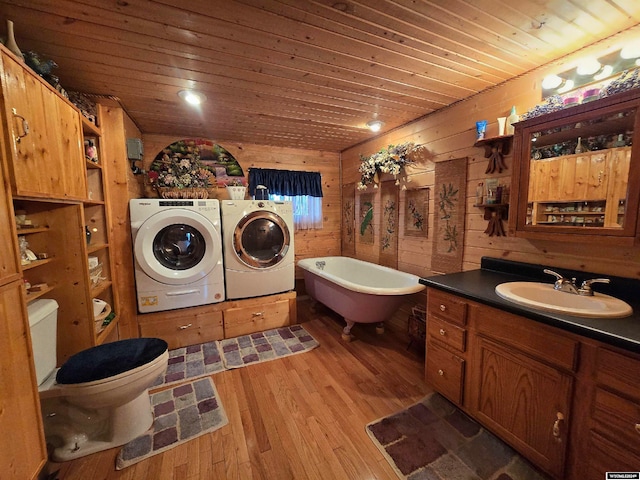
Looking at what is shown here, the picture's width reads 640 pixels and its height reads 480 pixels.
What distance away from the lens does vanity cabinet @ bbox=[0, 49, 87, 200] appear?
3.51ft

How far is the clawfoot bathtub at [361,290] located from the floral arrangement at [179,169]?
166 centimetres

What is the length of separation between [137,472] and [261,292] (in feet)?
5.44

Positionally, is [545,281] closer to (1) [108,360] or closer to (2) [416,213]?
(2) [416,213]

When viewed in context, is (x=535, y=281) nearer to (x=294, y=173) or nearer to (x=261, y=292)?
(x=261, y=292)

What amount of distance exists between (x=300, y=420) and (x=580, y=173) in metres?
2.23

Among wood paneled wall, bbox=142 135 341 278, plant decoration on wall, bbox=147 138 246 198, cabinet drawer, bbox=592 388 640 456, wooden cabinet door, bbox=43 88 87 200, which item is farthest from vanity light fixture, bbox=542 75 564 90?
plant decoration on wall, bbox=147 138 246 198

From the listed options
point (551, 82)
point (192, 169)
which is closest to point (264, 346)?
point (192, 169)

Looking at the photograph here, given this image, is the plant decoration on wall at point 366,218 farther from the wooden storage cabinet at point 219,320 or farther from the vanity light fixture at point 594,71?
the vanity light fixture at point 594,71

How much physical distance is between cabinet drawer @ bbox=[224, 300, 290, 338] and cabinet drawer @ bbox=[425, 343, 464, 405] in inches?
64.0

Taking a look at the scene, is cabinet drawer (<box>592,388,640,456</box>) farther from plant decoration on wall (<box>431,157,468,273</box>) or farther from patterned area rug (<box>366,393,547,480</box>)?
plant decoration on wall (<box>431,157,468,273</box>)

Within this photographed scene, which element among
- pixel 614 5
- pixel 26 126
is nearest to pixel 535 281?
pixel 614 5

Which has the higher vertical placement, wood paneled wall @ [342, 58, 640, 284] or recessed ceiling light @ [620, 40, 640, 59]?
recessed ceiling light @ [620, 40, 640, 59]

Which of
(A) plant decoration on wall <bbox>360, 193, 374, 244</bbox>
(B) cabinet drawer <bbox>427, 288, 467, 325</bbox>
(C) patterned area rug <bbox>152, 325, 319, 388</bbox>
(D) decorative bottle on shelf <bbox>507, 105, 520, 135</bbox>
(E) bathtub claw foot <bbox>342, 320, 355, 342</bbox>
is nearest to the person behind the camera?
(B) cabinet drawer <bbox>427, 288, 467, 325</bbox>

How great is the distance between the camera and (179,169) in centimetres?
305
